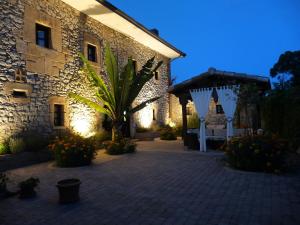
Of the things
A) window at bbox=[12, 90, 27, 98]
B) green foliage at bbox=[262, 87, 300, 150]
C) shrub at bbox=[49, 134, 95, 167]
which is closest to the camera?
shrub at bbox=[49, 134, 95, 167]

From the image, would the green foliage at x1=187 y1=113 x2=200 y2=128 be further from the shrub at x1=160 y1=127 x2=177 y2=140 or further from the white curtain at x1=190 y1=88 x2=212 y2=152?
the white curtain at x1=190 y1=88 x2=212 y2=152

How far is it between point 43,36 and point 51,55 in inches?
32.0

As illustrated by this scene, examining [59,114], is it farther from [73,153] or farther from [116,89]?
[73,153]

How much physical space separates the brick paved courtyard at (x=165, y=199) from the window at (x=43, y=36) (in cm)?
524

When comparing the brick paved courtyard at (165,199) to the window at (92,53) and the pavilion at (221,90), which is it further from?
the window at (92,53)

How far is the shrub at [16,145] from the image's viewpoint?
7773 mm

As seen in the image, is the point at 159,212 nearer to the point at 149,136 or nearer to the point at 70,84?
the point at 70,84

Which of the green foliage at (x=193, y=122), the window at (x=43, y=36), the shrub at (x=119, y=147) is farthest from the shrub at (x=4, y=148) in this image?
the green foliage at (x=193, y=122)

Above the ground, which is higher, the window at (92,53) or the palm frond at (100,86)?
the window at (92,53)

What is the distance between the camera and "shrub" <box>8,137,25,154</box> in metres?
7.77

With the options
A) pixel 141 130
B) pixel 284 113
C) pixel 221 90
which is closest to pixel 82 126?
pixel 141 130

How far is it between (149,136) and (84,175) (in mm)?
8717

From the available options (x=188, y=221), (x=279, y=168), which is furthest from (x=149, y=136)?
(x=188, y=221)

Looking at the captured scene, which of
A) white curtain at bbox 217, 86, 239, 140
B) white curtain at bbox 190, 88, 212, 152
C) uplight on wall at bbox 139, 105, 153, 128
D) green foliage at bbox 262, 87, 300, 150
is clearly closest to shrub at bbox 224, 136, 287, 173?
green foliage at bbox 262, 87, 300, 150
